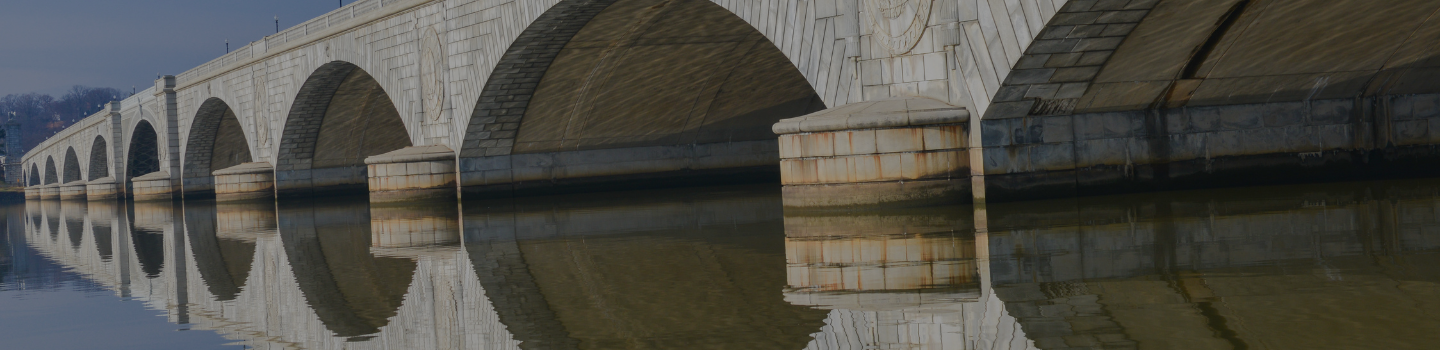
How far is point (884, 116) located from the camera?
10.9 m

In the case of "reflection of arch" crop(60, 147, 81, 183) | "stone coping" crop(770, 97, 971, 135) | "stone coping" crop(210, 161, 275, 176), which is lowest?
"stone coping" crop(770, 97, 971, 135)

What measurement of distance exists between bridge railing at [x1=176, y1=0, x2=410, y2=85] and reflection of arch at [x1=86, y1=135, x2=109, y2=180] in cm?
1801

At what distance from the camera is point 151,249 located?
48.3 feet

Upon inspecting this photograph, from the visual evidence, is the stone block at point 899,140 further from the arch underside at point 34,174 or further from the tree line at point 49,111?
the tree line at point 49,111

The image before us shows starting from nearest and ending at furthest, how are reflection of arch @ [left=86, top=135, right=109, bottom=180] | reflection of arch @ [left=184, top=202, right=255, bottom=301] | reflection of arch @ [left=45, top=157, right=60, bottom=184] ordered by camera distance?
reflection of arch @ [left=184, top=202, right=255, bottom=301] → reflection of arch @ [left=86, top=135, right=109, bottom=180] → reflection of arch @ [left=45, top=157, right=60, bottom=184]

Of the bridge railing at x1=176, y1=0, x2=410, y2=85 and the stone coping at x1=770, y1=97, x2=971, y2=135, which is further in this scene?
the bridge railing at x1=176, y1=0, x2=410, y2=85

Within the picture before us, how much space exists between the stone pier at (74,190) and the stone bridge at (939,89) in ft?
119

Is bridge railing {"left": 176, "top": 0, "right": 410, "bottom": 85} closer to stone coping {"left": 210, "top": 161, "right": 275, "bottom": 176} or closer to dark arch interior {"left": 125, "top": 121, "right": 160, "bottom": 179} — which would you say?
stone coping {"left": 210, "top": 161, "right": 275, "bottom": 176}

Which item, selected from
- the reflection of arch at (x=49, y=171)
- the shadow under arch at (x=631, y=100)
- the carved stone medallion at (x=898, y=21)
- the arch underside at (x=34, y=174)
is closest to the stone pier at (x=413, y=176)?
the shadow under arch at (x=631, y=100)

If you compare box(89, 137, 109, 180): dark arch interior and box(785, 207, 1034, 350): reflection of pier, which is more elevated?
box(89, 137, 109, 180): dark arch interior

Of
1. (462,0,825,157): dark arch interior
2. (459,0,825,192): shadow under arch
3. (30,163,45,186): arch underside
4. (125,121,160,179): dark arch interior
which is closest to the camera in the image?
(462,0,825,157): dark arch interior

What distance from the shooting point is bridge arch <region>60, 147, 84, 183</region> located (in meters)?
61.3

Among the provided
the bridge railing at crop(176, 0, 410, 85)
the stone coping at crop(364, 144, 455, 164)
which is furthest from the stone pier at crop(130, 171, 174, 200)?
the stone coping at crop(364, 144, 455, 164)

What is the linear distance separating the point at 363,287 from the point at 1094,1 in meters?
5.68
